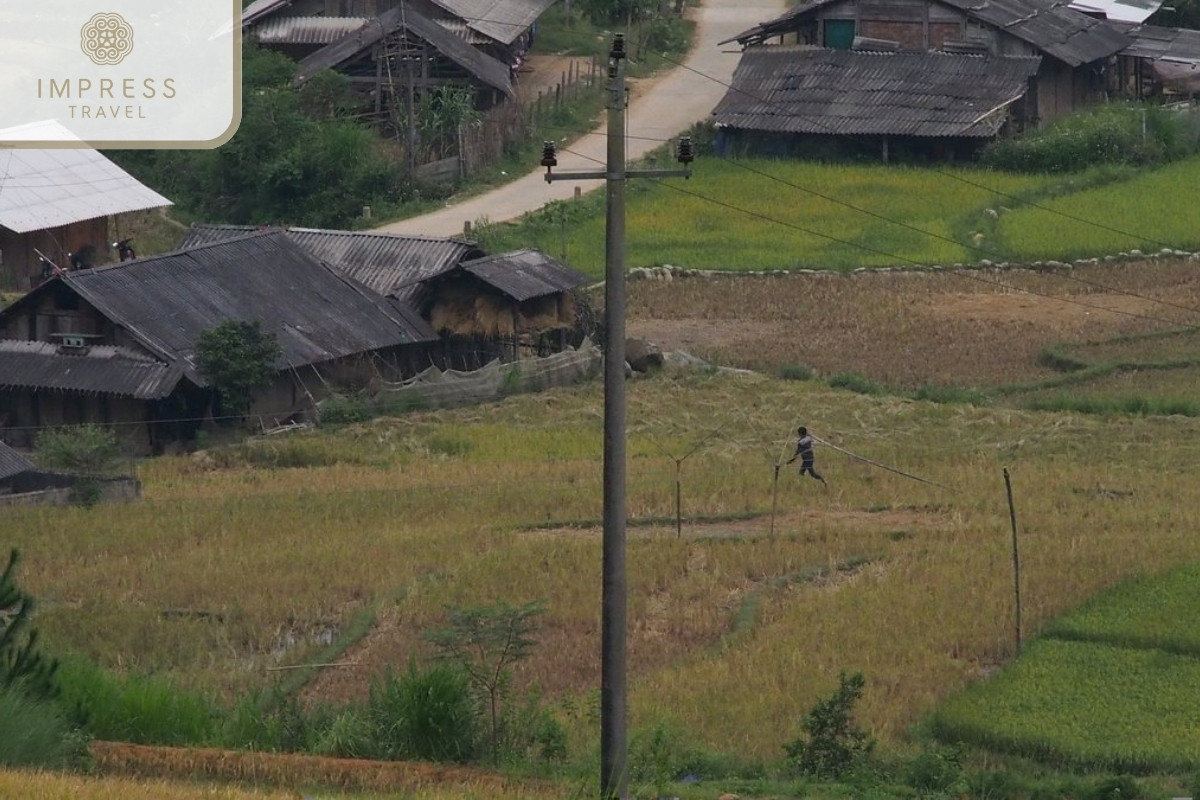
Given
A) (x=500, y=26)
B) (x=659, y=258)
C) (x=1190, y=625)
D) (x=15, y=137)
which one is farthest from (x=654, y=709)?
(x=500, y=26)

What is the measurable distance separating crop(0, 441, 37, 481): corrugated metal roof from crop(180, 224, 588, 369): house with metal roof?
8079 mm

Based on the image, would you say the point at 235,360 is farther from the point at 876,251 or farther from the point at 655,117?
the point at 655,117

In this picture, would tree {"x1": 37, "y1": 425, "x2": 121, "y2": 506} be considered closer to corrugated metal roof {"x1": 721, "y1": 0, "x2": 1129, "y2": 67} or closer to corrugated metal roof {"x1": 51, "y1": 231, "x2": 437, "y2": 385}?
corrugated metal roof {"x1": 51, "y1": 231, "x2": 437, "y2": 385}

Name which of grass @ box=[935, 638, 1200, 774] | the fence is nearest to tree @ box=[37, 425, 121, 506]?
grass @ box=[935, 638, 1200, 774]

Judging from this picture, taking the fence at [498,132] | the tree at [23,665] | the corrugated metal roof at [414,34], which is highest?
the corrugated metal roof at [414,34]

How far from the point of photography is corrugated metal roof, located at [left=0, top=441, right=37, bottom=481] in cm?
2170

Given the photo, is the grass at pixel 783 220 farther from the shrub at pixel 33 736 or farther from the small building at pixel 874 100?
the shrub at pixel 33 736

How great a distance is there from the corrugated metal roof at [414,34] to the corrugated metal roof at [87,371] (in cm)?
1627

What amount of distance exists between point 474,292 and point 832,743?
16913 mm

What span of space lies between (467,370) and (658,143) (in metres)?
13.4

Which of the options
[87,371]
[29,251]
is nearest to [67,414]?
[87,371]

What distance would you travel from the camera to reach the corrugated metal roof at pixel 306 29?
44656 mm

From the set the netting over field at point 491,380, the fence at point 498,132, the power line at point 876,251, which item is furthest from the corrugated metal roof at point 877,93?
the netting over field at point 491,380

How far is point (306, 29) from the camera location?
44906 mm
